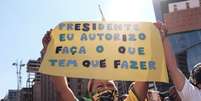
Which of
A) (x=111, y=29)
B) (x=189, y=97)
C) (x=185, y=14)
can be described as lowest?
(x=189, y=97)

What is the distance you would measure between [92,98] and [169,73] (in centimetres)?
64

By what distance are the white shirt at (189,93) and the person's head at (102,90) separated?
21.1 inches

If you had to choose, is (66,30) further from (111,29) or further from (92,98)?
(92,98)

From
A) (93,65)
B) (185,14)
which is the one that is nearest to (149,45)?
(93,65)

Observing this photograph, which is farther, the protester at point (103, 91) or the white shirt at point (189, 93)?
the white shirt at point (189, 93)

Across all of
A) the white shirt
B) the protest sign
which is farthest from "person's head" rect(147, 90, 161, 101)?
the white shirt

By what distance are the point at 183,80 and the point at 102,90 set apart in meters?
0.64

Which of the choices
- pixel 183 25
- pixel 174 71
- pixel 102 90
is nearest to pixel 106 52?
pixel 102 90

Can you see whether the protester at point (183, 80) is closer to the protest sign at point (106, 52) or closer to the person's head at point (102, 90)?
the protest sign at point (106, 52)

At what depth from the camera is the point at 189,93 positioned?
4.14m

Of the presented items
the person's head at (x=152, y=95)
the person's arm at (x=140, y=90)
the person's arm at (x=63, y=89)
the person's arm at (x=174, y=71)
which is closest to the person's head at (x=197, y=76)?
the person's arm at (x=174, y=71)

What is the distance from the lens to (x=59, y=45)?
445 centimetres

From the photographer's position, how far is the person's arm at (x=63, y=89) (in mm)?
4242

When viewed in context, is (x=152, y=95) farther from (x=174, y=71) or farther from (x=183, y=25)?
(x=183, y=25)
